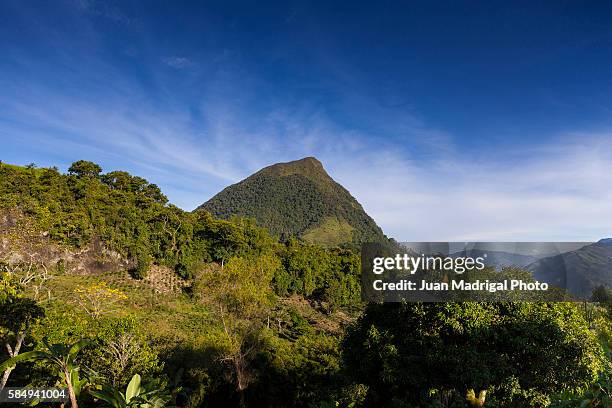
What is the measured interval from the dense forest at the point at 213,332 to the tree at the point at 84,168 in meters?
0.19

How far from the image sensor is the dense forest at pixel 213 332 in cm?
943

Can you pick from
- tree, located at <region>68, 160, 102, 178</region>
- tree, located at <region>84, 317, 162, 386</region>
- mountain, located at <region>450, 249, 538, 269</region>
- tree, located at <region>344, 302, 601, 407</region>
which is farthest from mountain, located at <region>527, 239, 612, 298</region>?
tree, located at <region>68, 160, 102, 178</region>

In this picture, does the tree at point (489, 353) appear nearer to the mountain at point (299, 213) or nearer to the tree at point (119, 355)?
the tree at point (119, 355)

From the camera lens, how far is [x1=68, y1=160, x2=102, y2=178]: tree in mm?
49156

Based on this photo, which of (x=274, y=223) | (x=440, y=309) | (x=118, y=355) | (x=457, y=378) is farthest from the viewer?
(x=274, y=223)

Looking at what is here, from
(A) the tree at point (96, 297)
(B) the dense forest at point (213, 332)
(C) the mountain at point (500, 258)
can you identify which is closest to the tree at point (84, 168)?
(B) the dense forest at point (213, 332)

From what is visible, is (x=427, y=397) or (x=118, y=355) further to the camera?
(x=118, y=355)

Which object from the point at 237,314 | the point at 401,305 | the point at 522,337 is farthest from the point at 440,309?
the point at 237,314

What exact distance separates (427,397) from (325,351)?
1790 centimetres

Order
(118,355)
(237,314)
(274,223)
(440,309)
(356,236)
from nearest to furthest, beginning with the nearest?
(440,309)
(118,355)
(237,314)
(356,236)
(274,223)

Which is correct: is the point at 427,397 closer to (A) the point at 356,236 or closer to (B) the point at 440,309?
(B) the point at 440,309

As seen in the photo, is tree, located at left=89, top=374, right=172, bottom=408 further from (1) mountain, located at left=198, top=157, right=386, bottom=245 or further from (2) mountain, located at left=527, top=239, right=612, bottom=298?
(1) mountain, located at left=198, top=157, right=386, bottom=245

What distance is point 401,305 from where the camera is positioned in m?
11.4

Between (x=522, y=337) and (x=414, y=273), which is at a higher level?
(x=414, y=273)
